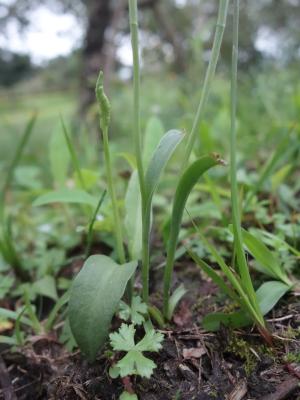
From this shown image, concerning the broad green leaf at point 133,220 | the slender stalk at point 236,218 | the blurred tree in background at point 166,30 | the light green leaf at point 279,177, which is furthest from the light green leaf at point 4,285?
the blurred tree in background at point 166,30

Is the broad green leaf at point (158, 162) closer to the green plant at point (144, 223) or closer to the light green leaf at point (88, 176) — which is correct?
the green plant at point (144, 223)

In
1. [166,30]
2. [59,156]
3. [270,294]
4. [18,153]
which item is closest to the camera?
[270,294]

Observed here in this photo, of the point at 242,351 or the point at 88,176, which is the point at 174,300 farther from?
the point at 88,176

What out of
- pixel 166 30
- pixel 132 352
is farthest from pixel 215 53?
pixel 166 30

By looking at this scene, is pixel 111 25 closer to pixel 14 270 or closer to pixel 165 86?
pixel 165 86

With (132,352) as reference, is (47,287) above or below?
below

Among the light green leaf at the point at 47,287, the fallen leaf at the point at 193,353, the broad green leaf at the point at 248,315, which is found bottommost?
the light green leaf at the point at 47,287

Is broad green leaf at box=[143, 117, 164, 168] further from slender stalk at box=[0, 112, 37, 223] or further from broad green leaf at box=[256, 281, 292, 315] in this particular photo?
broad green leaf at box=[256, 281, 292, 315]
